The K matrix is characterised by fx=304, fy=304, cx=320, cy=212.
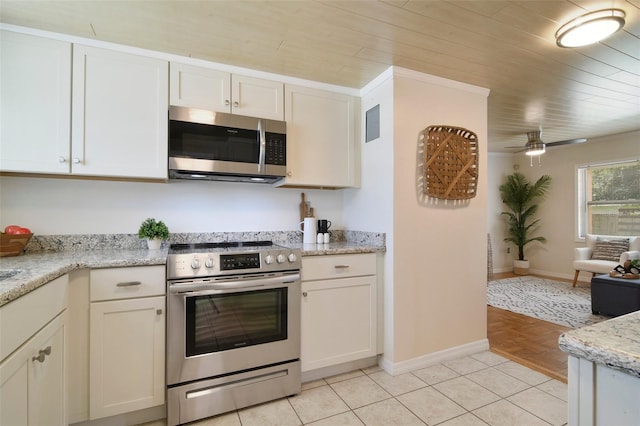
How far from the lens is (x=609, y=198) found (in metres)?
4.87

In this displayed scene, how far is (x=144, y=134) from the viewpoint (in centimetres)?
204

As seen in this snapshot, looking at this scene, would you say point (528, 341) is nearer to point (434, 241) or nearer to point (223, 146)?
point (434, 241)

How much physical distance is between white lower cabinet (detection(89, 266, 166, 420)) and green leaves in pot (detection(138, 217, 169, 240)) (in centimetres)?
46

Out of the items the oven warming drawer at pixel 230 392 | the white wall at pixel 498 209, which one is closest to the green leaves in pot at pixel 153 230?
the oven warming drawer at pixel 230 392

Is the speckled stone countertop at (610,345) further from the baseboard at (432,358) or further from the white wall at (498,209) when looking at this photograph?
the white wall at (498,209)

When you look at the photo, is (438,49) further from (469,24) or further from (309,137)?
(309,137)

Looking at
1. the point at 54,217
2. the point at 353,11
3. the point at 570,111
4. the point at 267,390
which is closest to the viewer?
the point at 353,11

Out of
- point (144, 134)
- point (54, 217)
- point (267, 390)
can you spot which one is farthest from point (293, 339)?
point (54, 217)

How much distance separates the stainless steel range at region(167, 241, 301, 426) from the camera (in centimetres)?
177

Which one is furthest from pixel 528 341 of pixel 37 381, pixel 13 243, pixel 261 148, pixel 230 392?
pixel 13 243

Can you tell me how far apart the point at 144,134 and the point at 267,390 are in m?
1.87

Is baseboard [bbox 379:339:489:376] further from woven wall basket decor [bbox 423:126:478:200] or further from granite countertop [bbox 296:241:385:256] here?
woven wall basket decor [bbox 423:126:478:200]

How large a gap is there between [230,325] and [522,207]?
5932 millimetres

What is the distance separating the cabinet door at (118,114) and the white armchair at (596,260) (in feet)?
18.3
